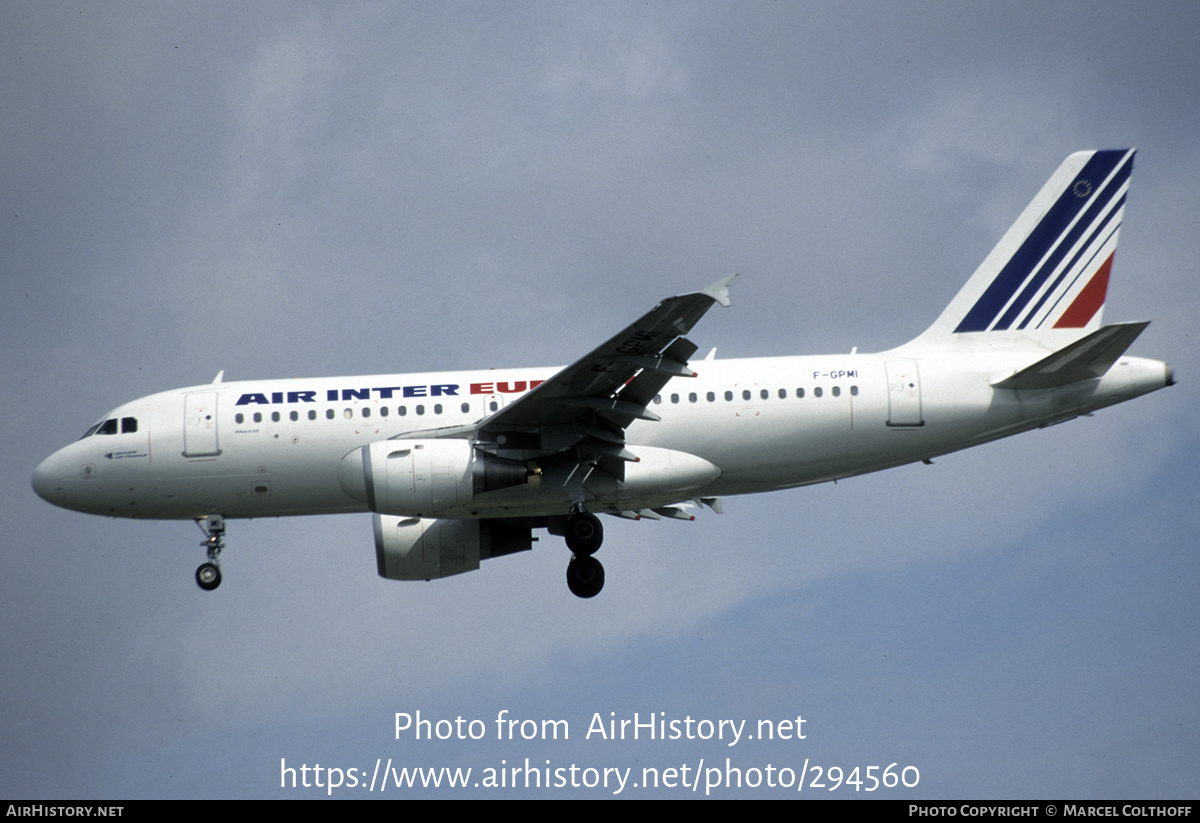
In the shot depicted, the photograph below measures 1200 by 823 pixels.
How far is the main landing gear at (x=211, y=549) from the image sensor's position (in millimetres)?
26078

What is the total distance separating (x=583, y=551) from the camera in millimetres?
25000

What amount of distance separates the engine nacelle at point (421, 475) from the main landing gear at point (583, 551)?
5.67ft

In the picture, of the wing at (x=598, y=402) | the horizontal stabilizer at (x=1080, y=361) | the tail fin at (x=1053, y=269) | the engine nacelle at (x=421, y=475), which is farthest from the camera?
the tail fin at (x=1053, y=269)

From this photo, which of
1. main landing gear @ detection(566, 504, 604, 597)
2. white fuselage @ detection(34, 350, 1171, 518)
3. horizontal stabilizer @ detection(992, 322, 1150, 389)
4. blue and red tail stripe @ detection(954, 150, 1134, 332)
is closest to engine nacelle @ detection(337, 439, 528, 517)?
white fuselage @ detection(34, 350, 1171, 518)

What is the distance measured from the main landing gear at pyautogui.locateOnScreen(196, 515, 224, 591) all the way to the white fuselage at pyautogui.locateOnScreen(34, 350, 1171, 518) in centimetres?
22

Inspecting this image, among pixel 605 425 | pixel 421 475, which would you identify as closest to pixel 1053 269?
pixel 605 425

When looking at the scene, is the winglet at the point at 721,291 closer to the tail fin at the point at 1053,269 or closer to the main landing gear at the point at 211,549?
the tail fin at the point at 1053,269

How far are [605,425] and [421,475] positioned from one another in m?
3.35

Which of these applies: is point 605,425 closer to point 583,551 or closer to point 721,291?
point 583,551

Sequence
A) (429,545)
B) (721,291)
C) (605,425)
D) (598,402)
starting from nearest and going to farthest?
1. (721,291)
2. (598,402)
3. (605,425)
4. (429,545)

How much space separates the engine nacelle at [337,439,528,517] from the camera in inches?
909

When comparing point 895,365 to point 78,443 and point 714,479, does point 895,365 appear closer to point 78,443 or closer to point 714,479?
point 714,479

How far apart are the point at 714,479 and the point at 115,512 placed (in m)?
11.5

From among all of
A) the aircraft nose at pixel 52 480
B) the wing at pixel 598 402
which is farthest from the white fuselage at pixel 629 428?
the wing at pixel 598 402
